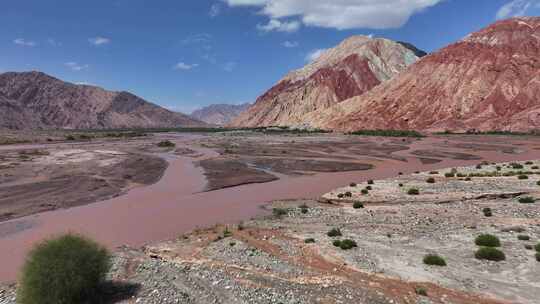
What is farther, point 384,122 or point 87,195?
point 384,122

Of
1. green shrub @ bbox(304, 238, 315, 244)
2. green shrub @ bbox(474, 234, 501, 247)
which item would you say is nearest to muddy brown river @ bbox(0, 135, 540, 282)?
green shrub @ bbox(304, 238, 315, 244)

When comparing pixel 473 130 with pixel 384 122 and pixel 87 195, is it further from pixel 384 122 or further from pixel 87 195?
pixel 87 195

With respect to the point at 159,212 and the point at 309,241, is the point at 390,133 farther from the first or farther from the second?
the point at 309,241

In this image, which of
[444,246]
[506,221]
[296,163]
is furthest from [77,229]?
[296,163]

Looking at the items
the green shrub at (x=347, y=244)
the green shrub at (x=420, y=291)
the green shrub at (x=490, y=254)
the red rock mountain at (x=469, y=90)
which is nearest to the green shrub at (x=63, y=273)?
the green shrub at (x=347, y=244)

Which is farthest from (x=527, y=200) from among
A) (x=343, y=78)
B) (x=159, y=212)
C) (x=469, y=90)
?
(x=343, y=78)
